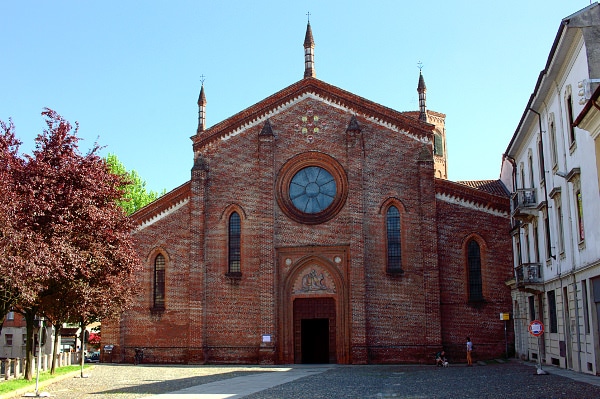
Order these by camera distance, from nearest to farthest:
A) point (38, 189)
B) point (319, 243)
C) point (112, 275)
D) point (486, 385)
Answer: point (486, 385) → point (38, 189) → point (112, 275) → point (319, 243)

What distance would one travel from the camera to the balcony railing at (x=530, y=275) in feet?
91.8

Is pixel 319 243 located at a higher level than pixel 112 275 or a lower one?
higher

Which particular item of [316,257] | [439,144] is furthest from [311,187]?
[439,144]

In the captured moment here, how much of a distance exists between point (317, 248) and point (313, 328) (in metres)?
3.97

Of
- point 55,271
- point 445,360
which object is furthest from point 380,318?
point 55,271

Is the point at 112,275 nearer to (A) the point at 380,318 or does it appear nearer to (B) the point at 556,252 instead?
(A) the point at 380,318

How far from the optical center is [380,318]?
107 feet

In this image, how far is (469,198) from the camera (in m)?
33.5

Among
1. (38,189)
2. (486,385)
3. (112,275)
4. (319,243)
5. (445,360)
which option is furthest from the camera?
(319,243)

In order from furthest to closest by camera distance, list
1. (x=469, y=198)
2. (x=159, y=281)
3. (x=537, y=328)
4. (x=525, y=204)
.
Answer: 1. (x=159, y=281)
2. (x=469, y=198)
3. (x=525, y=204)
4. (x=537, y=328)

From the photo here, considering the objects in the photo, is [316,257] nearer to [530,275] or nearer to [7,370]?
[530,275]

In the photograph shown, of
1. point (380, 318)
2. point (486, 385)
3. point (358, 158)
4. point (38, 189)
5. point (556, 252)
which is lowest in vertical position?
point (486, 385)

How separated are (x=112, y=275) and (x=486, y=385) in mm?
13558

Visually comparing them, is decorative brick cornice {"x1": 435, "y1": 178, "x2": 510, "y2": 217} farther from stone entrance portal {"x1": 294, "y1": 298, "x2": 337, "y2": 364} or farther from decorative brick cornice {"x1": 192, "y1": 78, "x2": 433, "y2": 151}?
stone entrance portal {"x1": 294, "y1": 298, "x2": 337, "y2": 364}
